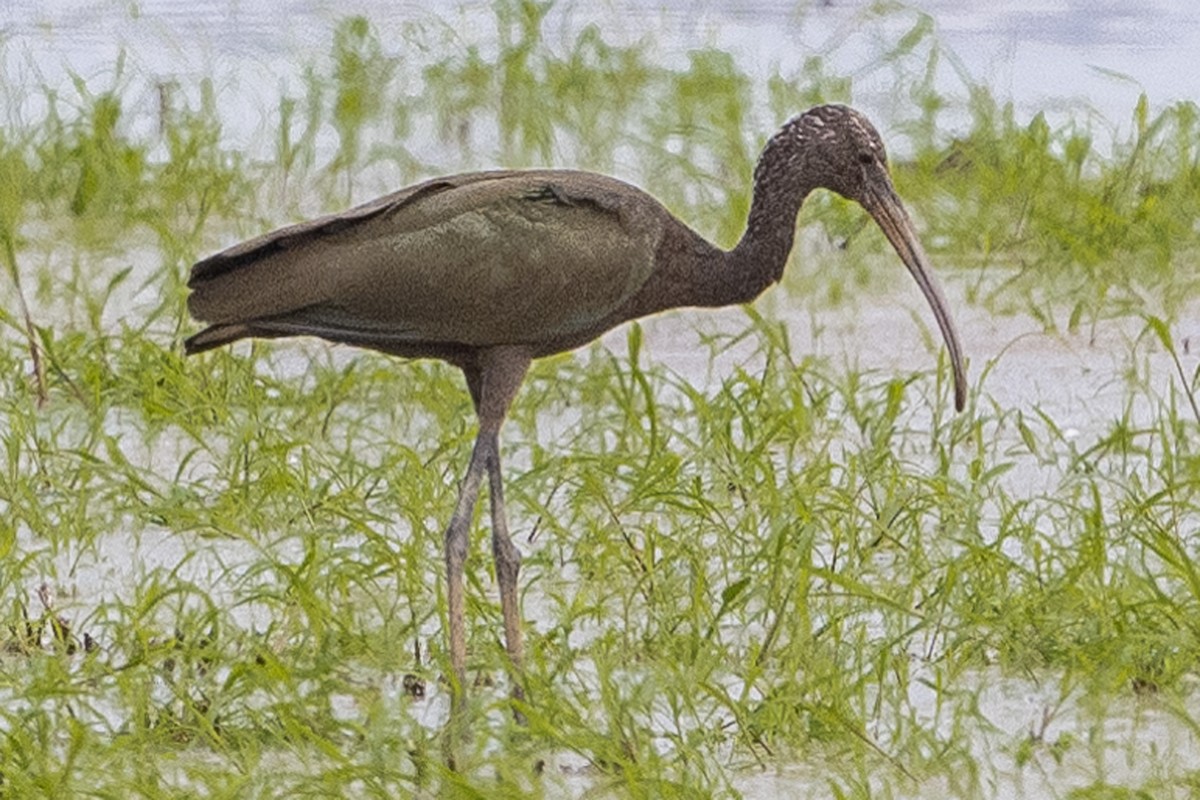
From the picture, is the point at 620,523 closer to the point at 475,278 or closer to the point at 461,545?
the point at 461,545

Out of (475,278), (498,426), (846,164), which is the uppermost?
(846,164)

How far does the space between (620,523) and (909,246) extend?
31.9 inches

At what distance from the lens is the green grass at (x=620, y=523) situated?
4.47 meters

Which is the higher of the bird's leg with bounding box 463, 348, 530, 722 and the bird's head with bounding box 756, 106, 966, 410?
the bird's head with bounding box 756, 106, 966, 410

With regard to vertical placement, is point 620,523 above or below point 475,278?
below

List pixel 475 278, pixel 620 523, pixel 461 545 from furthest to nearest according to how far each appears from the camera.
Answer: pixel 620 523 < pixel 461 545 < pixel 475 278

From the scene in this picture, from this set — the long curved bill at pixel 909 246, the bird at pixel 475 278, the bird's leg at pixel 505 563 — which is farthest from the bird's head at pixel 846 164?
the bird's leg at pixel 505 563

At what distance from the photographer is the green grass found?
14.7 feet

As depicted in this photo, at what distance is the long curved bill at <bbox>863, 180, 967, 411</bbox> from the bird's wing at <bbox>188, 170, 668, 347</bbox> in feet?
1.66

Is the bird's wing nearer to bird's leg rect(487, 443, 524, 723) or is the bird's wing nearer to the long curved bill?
bird's leg rect(487, 443, 524, 723)

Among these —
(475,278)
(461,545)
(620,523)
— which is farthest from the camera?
(620,523)

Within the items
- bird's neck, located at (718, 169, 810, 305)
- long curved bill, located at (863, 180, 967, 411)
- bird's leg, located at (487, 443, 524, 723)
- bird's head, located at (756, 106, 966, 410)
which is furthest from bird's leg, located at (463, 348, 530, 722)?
long curved bill, located at (863, 180, 967, 411)

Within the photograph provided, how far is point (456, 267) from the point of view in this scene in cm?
491

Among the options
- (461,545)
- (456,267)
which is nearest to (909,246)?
(456,267)
